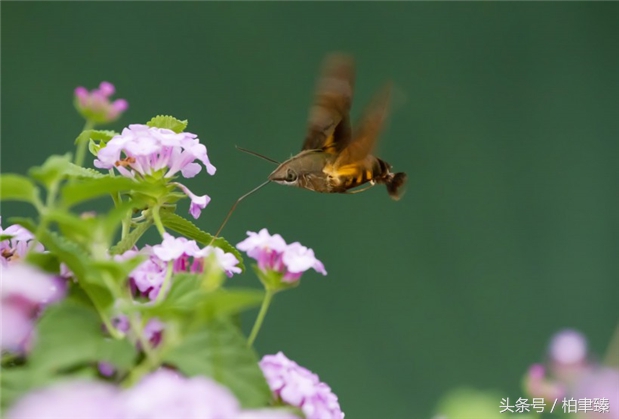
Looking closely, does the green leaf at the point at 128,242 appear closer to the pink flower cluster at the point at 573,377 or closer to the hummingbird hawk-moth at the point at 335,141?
the hummingbird hawk-moth at the point at 335,141

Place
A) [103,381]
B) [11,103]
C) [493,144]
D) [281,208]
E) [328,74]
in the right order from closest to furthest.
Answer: [103,381]
[328,74]
[11,103]
[281,208]
[493,144]

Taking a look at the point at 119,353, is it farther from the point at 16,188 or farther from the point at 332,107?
the point at 332,107

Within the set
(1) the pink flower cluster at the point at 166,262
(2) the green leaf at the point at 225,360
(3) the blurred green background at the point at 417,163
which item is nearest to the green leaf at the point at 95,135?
(1) the pink flower cluster at the point at 166,262

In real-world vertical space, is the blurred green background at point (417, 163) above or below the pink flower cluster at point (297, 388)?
below

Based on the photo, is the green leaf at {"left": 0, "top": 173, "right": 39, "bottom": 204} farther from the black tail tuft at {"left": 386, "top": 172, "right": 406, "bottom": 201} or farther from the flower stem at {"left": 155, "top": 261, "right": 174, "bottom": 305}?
the black tail tuft at {"left": 386, "top": 172, "right": 406, "bottom": 201}

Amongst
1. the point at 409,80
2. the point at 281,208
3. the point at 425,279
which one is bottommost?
the point at 425,279

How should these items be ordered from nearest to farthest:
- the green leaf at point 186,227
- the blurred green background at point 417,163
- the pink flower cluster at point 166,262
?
the pink flower cluster at point 166,262 → the green leaf at point 186,227 → the blurred green background at point 417,163

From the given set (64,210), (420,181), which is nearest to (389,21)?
(420,181)

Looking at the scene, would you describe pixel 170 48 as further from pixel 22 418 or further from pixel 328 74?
pixel 22 418
